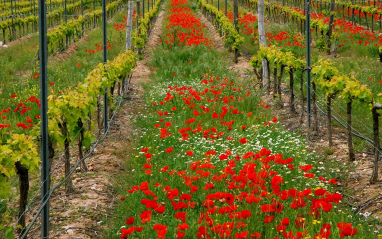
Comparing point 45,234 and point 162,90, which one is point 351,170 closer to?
point 45,234

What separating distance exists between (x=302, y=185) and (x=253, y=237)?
148 cm

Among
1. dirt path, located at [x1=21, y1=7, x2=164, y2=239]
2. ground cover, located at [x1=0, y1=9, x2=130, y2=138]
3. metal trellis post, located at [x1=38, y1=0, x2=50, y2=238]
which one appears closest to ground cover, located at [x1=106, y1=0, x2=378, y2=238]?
dirt path, located at [x1=21, y1=7, x2=164, y2=239]

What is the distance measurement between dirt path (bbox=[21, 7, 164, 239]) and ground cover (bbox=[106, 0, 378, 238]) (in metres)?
0.20

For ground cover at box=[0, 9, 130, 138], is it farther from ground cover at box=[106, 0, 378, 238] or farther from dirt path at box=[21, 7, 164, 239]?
ground cover at box=[106, 0, 378, 238]

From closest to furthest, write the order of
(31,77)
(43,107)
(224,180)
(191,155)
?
(43,107) → (224,180) → (191,155) → (31,77)

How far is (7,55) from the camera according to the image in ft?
50.5

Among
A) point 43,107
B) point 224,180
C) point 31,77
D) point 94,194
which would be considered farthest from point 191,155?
point 31,77

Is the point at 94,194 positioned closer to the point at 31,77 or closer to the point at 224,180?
the point at 224,180

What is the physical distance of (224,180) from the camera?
508 cm

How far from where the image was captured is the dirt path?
4.46 metres

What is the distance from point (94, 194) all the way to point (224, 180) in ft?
5.17

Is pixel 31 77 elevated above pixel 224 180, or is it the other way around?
pixel 31 77

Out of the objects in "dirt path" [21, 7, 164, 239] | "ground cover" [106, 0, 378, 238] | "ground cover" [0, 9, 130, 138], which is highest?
"ground cover" [0, 9, 130, 138]

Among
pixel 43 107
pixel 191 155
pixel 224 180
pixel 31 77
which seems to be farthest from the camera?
pixel 31 77
